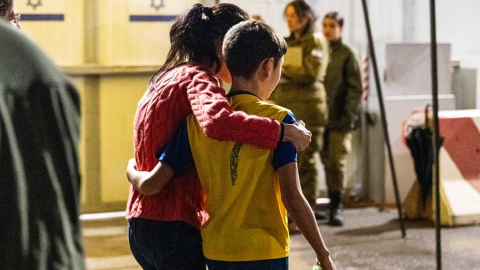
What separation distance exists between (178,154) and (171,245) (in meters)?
0.28

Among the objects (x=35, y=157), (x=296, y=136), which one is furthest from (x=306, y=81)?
(x=35, y=157)

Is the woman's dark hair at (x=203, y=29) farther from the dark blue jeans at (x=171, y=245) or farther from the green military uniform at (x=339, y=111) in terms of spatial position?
the green military uniform at (x=339, y=111)

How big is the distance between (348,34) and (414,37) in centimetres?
75

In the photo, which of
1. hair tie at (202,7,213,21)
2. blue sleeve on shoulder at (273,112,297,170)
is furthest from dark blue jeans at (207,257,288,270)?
hair tie at (202,7,213,21)

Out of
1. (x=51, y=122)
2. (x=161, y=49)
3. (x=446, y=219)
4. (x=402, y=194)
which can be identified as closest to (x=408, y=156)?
(x=402, y=194)

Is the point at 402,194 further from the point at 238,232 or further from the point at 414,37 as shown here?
the point at 238,232

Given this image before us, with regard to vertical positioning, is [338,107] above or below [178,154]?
below

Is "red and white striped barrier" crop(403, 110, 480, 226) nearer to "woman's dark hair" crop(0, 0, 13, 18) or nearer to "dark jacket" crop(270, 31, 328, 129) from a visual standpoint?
"dark jacket" crop(270, 31, 328, 129)

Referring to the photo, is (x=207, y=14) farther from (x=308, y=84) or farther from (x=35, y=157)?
(x=308, y=84)

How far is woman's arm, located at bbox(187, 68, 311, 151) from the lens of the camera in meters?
2.02

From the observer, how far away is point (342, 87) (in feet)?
21.3

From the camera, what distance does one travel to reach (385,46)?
7.05 meters

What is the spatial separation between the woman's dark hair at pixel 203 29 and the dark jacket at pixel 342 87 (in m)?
4.17

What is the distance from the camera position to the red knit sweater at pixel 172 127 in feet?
7.00
